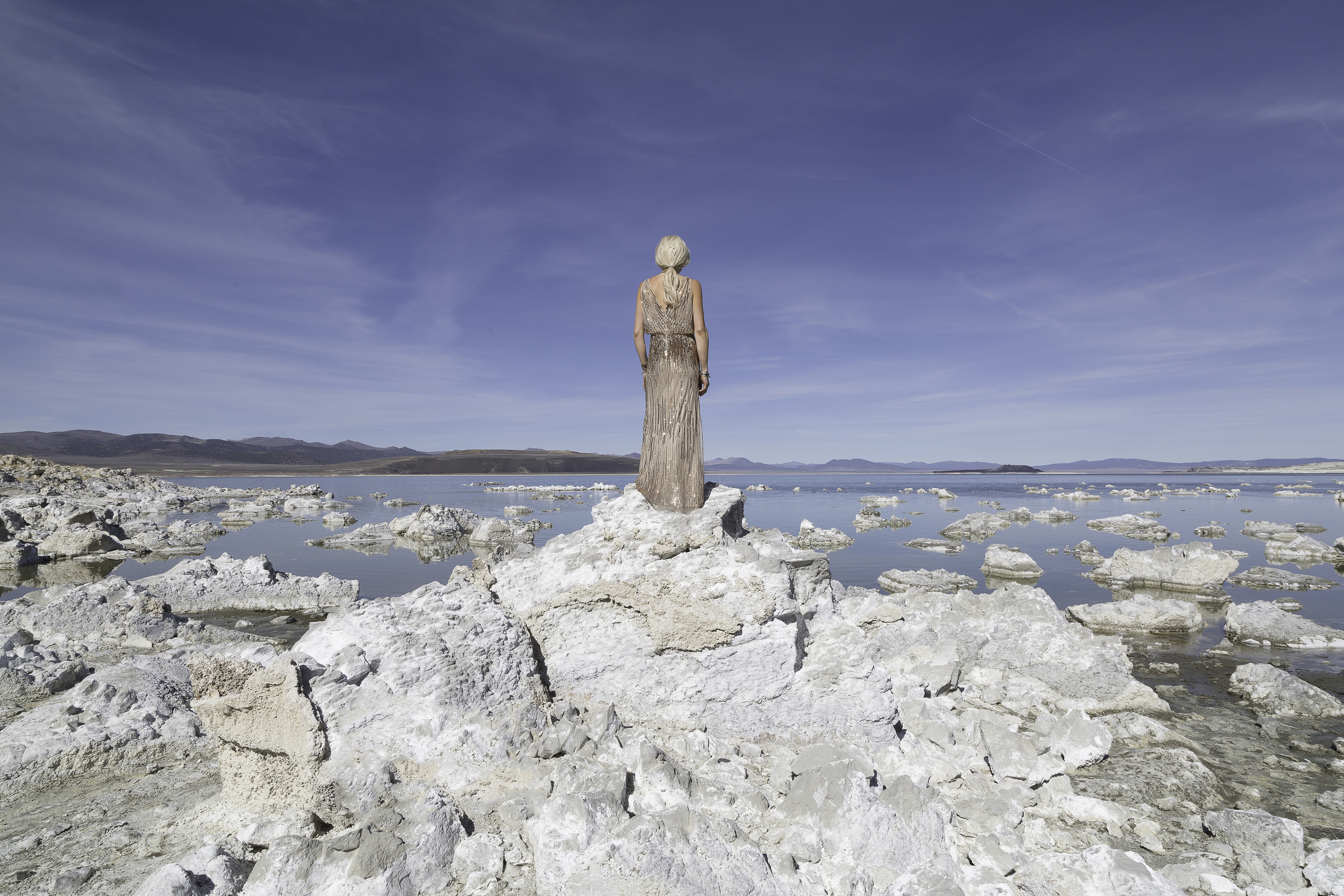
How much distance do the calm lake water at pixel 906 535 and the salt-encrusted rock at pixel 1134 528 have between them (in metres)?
0.73

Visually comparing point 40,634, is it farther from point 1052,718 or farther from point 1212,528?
point 1212,528

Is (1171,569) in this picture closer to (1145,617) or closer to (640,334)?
(1145,617)

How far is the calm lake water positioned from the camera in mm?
17891

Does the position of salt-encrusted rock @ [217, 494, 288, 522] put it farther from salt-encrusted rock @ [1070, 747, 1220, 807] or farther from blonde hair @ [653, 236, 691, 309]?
salt-encrusted rock @ [1070, 747, 1220, 807]

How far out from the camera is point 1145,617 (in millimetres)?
13016

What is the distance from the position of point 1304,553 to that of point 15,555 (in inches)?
1675

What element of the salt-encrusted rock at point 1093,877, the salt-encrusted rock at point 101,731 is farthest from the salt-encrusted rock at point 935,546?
the salt-encrusted rock at point 101,731

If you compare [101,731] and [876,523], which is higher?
[101,731]

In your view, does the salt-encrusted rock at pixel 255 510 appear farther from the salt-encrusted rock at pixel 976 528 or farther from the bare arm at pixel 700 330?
the bare arm at pixel 700 330

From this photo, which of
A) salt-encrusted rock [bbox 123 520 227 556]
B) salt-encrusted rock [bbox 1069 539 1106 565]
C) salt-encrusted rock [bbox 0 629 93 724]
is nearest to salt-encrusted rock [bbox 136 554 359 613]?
salt-encrusted rock [bbox 0 629 93 724]

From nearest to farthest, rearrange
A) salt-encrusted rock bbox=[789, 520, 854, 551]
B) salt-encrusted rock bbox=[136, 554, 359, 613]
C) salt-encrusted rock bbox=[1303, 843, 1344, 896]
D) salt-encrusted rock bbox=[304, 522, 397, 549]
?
salt-encrusted rock bbox=[1303, 843, 1344, 896], salt-encrusted rock bbox=[136, 554, 359, 613], salt-encrusted rock bbox=[789, 520, 854, 551], salt-encrusted rock bbox=[304, 522, 397, 549]

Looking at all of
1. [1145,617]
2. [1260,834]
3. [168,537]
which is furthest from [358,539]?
[1260,834]

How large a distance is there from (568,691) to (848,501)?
5519 cm

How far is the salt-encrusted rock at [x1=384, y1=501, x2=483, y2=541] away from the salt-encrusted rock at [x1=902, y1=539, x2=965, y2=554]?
2018 cm
